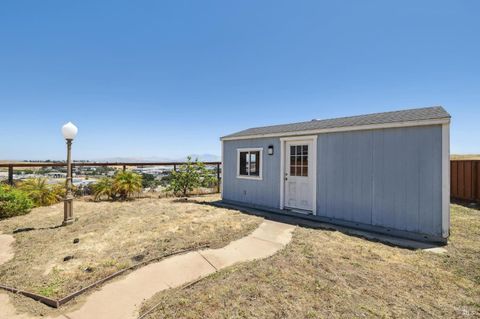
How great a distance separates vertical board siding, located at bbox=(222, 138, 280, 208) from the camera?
673 cm

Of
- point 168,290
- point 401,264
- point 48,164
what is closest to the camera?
point 168,290

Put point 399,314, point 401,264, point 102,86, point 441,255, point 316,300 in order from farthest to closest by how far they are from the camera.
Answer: point 102,86 → point 441,255 → point 401,264 → point 316,300 → point 399,314

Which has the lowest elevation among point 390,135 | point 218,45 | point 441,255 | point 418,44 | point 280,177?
point 441,255

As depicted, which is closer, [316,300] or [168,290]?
[316,300]

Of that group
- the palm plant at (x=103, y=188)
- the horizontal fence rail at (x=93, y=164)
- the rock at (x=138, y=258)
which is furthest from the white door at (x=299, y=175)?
the palm plant at (x=103, y=188)

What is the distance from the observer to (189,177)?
8.94 meters

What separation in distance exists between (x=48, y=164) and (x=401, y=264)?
394 inches

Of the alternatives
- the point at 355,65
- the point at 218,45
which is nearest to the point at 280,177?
the point at 355,65

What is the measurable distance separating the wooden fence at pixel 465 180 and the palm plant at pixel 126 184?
1206cm

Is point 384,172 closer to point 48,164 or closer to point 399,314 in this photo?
point 399,314

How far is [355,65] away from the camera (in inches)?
342

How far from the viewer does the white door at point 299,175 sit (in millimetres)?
6059

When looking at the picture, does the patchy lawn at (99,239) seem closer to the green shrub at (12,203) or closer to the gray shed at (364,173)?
the green shrub at (12,203)

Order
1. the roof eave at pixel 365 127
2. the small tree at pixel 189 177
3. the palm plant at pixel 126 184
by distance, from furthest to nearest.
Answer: the small tree at pixel 189 177 → the palm plant at pixel 126 184 → the roof eave at pixel 365 127
